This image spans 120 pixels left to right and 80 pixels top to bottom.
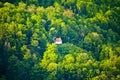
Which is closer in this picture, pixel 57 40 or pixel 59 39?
pixel 57 40

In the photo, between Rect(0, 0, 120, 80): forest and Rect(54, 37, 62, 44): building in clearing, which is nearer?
Rect(0, 0, 120, 80): forest

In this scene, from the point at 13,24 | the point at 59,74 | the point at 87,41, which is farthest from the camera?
the point at 87,41

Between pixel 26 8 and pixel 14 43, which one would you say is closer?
pixel 14 43

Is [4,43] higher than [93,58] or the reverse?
higher

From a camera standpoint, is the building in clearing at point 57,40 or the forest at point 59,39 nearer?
the forest at point 59,39

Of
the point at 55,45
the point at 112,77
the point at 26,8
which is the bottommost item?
the point at 112,77

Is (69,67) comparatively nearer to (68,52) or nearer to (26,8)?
(68,52)

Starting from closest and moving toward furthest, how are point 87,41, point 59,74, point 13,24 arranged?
point 59,74
point 13,24
point 87,41

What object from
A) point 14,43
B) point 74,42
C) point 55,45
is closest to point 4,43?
point 14,43
